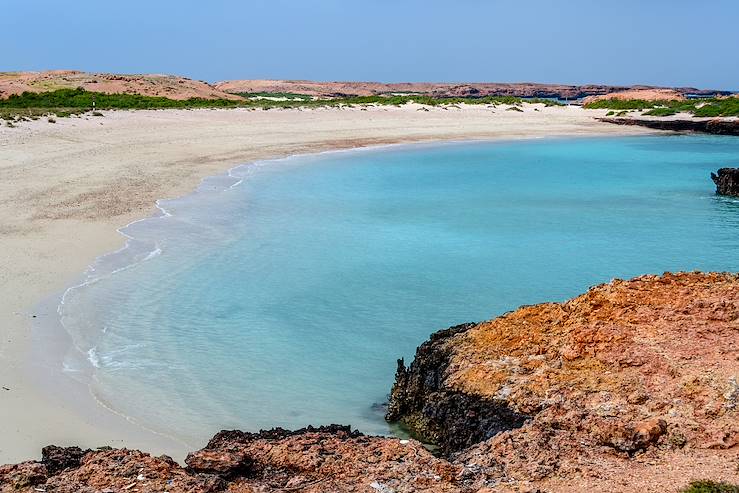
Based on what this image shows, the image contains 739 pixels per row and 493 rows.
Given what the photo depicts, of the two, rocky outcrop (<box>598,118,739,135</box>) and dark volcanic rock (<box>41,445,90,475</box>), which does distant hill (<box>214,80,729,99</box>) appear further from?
dark volcanic rock (<box>41,445,90,475</box>)

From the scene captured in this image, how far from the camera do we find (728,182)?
73.1ft

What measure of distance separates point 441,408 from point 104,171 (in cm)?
1689

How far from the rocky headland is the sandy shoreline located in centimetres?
166

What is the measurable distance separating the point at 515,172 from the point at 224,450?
2404 cm

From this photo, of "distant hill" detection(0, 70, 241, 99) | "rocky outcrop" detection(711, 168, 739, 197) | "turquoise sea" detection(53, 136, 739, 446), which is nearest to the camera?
"turquoise sea" detection(53, 136, 739, 446)

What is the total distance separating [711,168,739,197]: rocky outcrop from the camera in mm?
22141

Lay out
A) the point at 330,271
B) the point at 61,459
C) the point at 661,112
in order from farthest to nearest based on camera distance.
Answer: the point at 661,112 → the point at 330,271 → the point at 61,459

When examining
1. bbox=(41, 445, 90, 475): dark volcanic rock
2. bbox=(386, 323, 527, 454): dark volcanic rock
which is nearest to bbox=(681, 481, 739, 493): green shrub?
bbox=(386, 323, 527, 454): dark volcanic rock

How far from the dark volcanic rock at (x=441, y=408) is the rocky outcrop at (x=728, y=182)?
17.7 m

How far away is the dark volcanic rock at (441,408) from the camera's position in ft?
18.6

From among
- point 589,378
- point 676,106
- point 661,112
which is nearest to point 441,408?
point 589,378

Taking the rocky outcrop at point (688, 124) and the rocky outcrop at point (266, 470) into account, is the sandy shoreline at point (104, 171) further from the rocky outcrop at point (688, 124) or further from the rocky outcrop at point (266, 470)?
the rocky outcrop at point (688, 124)

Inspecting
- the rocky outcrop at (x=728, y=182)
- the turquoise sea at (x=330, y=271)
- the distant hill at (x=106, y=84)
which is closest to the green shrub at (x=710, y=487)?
the turquoise sea at (x=330, y=271)

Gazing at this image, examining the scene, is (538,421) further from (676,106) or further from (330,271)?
(676,106)
